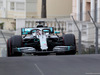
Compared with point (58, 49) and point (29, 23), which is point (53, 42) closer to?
point (58, 49)

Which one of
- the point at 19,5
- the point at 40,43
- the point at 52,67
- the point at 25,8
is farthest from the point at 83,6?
the point at 52,67

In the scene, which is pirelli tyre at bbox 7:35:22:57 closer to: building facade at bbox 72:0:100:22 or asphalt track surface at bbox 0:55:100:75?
asphalt track surface at bbox 0:55:100:75

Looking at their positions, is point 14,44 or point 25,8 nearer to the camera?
point 14,44

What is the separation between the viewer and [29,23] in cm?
2733

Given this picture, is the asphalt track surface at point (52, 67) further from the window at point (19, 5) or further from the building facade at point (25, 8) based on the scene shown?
the window at point (19, 5)

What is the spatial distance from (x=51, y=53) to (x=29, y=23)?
26.9 feet

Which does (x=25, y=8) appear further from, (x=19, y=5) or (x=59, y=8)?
(x=59, y=8)

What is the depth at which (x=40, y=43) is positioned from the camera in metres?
18.1

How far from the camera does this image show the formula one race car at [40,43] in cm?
1803

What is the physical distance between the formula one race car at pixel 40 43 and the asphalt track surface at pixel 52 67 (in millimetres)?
3185

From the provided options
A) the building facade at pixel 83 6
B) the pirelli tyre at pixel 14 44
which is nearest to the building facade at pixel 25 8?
the building facade at pixel 83 6

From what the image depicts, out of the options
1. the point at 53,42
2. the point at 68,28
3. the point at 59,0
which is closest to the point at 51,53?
the point at 53,42

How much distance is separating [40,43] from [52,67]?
5.36 metres

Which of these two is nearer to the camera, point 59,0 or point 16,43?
point 16,43
